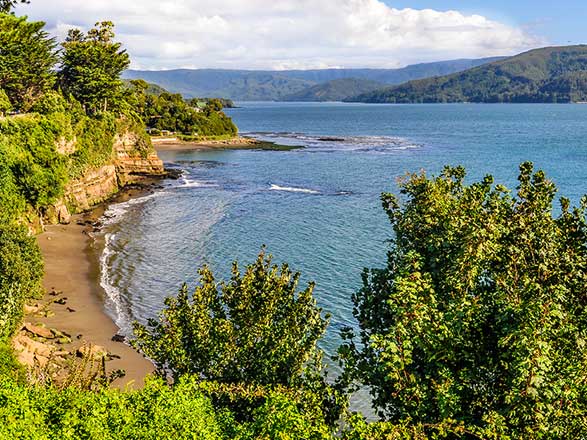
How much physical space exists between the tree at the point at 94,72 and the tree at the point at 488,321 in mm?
81459

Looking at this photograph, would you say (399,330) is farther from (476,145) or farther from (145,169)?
(476,145)

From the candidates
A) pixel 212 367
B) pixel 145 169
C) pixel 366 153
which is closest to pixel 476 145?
pixel 366 153

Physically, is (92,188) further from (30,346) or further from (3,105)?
(30,346)

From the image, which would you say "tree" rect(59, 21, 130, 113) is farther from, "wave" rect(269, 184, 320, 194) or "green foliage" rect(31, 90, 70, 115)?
"wave" rect(269, 184, 320, 194)

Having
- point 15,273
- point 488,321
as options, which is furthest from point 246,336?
point 15,273

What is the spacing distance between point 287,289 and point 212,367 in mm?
3584

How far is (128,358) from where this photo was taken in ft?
102

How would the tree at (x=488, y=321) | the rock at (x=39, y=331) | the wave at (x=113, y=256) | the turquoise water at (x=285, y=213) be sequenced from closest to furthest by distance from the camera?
1. the tree at (x=488, y=321)
2. the rock at (x=39, y=331)
3. the wave at (x=113, y=256)
4. the turquoise water at (x=285, y=213)

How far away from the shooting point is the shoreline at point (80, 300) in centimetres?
3067

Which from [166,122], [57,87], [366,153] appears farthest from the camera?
[166,122]

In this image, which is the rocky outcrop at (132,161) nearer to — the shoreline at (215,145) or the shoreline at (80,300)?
the shoreline at (80,300)

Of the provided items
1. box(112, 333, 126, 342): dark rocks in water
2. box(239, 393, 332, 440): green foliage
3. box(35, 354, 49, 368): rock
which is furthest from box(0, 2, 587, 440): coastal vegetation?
box(112, 333, 126, 342): dark rocks in water

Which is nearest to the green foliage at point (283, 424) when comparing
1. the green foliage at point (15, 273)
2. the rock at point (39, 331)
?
the green foliage at point (15, 273)

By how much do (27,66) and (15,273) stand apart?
181ft
